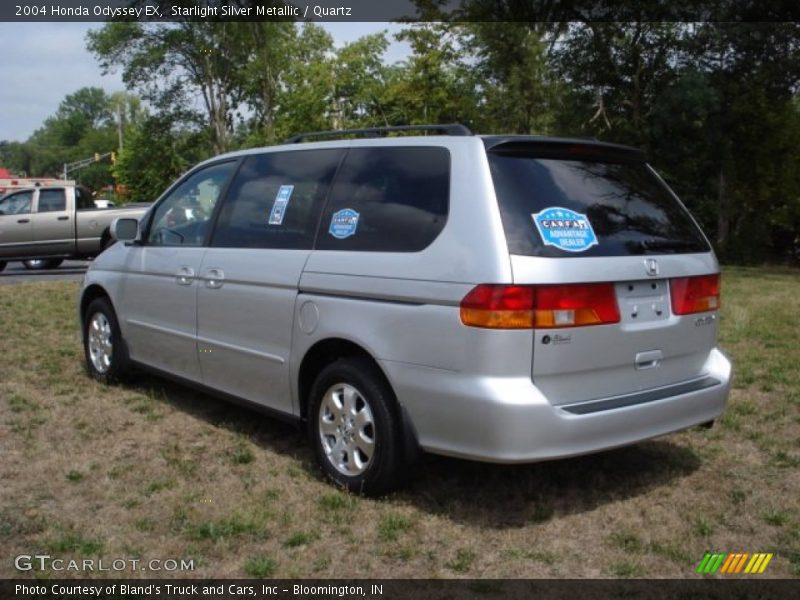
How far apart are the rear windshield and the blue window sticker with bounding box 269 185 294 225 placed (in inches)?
56.1

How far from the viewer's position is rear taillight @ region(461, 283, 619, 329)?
3.49 meters

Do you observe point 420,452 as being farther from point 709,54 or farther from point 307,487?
point 709,54

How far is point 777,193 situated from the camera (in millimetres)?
24672

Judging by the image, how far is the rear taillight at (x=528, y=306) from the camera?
3492 millimetres

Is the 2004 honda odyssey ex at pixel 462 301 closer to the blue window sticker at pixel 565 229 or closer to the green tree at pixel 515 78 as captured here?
the blue window sticker at pixel 565 229

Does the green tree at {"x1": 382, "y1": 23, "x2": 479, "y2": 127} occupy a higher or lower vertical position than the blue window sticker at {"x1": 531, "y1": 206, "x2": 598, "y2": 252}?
higher

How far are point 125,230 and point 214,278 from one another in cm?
143

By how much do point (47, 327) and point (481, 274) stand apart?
7.13 m

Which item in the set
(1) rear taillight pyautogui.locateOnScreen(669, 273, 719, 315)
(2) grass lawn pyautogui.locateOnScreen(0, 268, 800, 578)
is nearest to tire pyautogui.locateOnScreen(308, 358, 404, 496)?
(2) grass lawn pyautogui.locateOnScreen(0, 268, 800, 578)

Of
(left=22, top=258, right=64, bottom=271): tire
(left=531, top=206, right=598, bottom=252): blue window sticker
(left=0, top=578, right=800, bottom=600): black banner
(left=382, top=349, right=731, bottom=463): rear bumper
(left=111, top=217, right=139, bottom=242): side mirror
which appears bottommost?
(left=0, top=578, right=800, bottom=600): black banner

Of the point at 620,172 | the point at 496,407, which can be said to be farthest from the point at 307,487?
the point at 620,172

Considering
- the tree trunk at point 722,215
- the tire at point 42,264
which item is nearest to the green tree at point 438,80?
the tree trunk at point 722,215

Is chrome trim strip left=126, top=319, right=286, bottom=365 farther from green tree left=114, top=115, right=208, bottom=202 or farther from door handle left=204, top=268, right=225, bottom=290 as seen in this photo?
green tree left=114, top=115, right=208, bottom=202

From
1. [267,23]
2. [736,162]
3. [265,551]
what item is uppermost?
[267,23]
